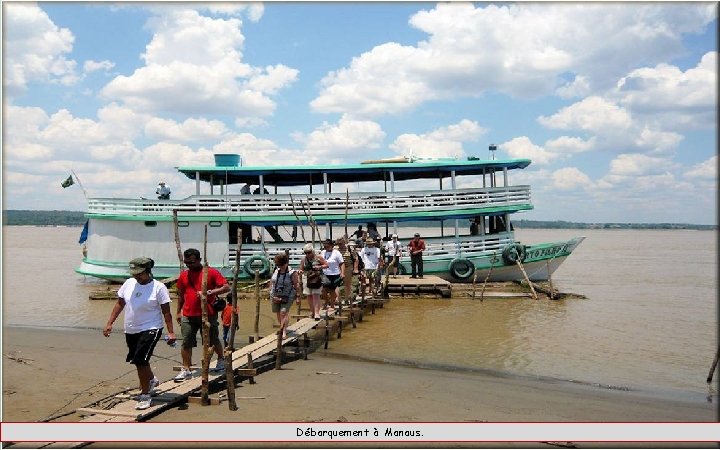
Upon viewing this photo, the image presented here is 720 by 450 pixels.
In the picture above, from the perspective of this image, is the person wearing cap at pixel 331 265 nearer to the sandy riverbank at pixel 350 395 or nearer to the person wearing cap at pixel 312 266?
the person wearing cap at pixel 312 266

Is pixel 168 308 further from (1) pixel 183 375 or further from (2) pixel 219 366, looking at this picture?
(2) pixel 219 366

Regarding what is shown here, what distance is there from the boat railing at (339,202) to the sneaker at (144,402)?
13.3 meters

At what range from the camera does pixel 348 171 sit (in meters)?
19.2

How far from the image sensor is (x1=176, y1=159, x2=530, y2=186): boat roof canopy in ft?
62.0

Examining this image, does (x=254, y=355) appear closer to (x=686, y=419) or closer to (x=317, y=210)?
(x=686, y=419)

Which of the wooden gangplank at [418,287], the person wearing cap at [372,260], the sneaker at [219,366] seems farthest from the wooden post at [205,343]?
the wooden gangplank at [418,287]

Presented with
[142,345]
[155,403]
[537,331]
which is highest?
[142,345]

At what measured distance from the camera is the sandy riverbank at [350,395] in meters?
6.28

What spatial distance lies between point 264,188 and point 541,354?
1177 cm

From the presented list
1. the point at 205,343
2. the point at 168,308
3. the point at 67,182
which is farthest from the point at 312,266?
the point at 67,182

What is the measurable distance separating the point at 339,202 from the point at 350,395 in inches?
493

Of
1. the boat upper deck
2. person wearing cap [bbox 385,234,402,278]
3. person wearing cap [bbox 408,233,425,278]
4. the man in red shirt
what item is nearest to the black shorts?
the man in red shirt

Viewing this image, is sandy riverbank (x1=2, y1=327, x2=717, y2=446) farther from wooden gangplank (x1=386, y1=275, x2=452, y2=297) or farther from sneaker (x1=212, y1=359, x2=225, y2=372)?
wooden gangplank (x1=386, y1=275, x2=452, y2=297)

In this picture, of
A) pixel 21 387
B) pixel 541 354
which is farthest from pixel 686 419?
pixel 21 387
